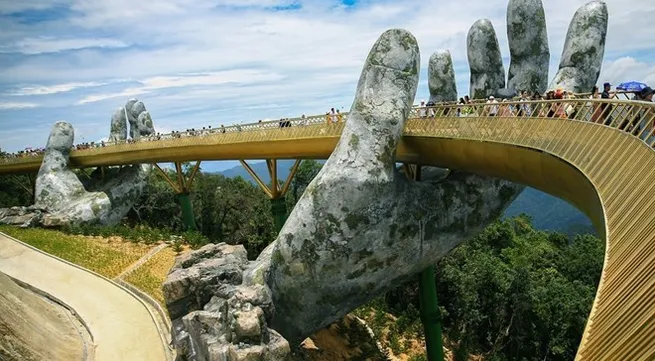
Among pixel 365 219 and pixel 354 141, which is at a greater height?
pixel 354 141

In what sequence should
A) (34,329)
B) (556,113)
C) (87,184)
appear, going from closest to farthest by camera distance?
1. (556,113)
2. (34,329)
3. (87,184)

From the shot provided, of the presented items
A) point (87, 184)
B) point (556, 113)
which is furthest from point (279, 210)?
point (87, 184)

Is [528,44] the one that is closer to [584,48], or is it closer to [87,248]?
[584,48]

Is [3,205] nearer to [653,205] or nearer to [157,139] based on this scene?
[157,139]

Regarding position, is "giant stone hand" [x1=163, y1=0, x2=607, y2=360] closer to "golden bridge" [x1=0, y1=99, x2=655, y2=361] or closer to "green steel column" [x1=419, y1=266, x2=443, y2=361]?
"golden bridge" [x1=0, y1=99, x2=655, y2=361]

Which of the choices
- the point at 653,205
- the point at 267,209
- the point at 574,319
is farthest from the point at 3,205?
the point at 653,205

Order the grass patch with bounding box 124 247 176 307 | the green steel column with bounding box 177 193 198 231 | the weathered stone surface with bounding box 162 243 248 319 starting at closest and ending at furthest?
1. the weathered stone surface with bounding box 162 243 248 319
2. the grass patch with bounding box 124 247 176 307
3. the green steel column with bounding box 177 193 198 231

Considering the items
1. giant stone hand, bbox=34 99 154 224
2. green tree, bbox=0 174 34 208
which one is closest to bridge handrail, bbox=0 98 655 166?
giant stone hand, bbox=34 99 154 224
